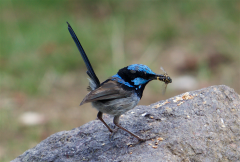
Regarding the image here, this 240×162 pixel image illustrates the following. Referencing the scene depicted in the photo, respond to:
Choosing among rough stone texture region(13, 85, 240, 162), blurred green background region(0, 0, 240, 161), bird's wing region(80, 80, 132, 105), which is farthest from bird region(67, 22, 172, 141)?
blurred green background region(0, 0, 240, 161)

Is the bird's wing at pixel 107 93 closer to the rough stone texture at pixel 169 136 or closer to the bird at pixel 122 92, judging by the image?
the bird at pixel 122 92

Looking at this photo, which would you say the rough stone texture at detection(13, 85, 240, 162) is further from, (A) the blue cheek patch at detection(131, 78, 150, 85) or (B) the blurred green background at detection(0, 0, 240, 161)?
(B) the blurred green background at detection(0, 0, 240, 161)

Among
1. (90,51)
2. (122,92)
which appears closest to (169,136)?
(122,92)

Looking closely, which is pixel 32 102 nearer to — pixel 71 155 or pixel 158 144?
pixel 71 155

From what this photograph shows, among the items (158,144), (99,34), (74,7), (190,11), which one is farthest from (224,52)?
(158,144)

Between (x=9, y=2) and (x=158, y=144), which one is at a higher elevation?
(x=9, y=2)

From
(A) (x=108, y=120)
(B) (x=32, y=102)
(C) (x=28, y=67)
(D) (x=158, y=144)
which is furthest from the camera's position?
(C) (x=28, y=67)
